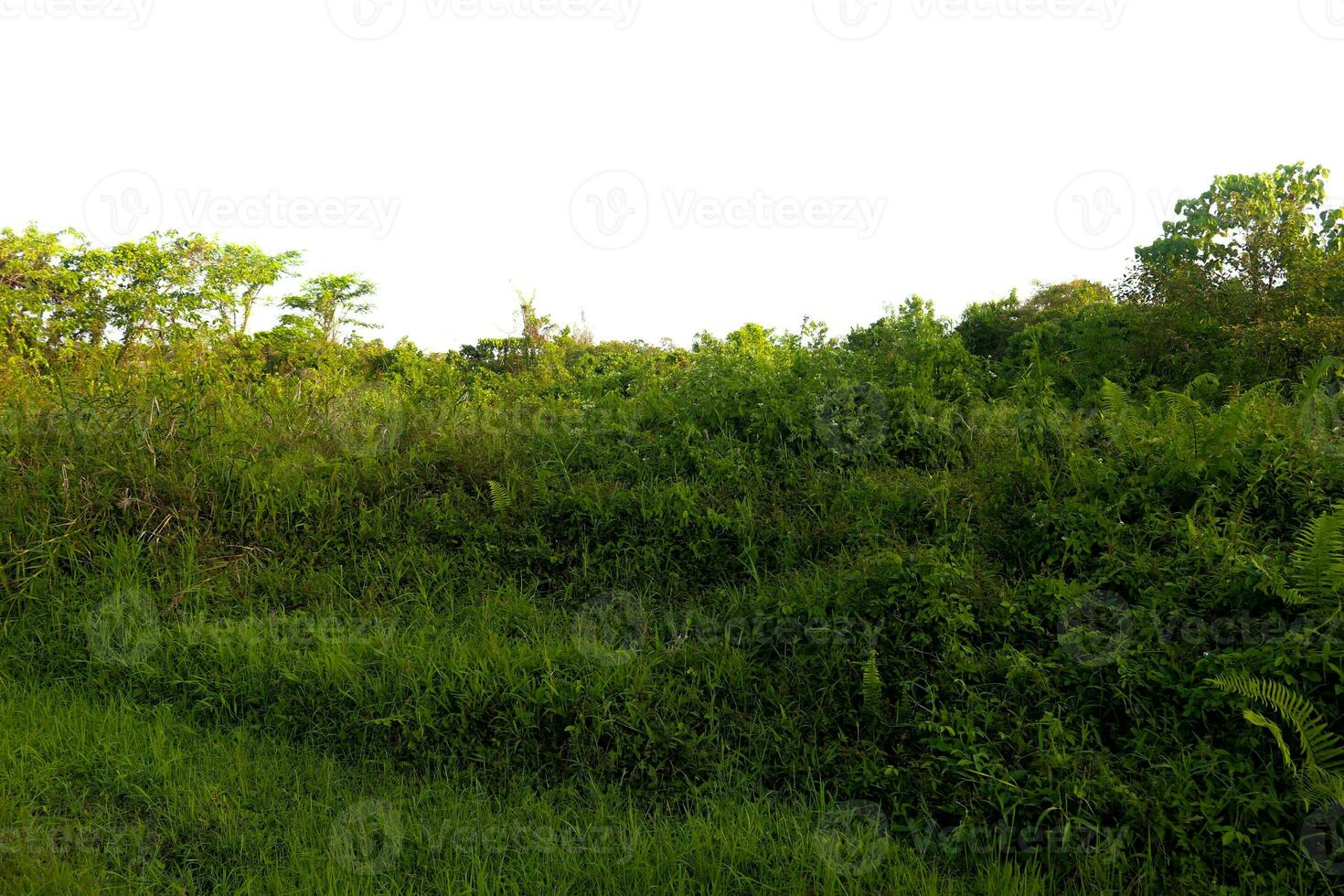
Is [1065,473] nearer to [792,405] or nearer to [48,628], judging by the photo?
[792,405]

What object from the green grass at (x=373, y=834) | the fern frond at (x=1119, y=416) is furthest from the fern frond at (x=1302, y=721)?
the fern frond at (x=1119, y=416)

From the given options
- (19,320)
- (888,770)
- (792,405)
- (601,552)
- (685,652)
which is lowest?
(888,770)

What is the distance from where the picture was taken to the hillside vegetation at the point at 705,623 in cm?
313

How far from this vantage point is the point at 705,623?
181 inches

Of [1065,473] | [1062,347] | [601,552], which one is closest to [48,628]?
[601,552]

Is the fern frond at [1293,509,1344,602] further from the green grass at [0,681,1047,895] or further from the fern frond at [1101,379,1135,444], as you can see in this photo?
the green grass at [0,681,1047,895]

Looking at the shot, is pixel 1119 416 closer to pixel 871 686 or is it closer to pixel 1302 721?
pixel 1302 721

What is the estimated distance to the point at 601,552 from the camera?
545 centimetres

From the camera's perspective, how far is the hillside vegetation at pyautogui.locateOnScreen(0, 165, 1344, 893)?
3.13 m

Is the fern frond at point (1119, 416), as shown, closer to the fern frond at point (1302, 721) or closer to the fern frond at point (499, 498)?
the fern frond at point (1302, 721)

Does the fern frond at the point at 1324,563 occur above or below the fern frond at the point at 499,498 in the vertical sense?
below

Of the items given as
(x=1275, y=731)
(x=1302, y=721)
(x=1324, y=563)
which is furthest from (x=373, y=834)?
(x=1324, y=563)

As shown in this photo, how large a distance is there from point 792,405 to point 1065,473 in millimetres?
2018

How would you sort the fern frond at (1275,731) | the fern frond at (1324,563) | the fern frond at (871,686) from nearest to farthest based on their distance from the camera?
1. the fern frond at (1275,731)
2. the fern frond at (1324,563)
3. the fern frond at (871,686)
